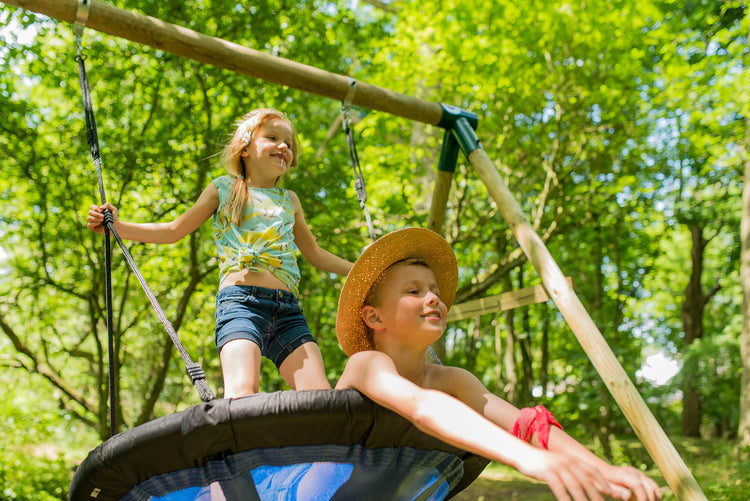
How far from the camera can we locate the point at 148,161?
5.24m

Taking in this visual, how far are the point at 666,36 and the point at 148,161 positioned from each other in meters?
5.99

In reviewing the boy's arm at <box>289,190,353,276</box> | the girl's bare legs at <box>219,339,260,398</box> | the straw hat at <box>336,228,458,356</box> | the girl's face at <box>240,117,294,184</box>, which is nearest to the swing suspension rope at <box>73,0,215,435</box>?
the girl's bare legs at <box>219,339,260,398</box>

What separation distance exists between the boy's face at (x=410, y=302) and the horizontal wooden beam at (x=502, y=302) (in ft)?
5.23

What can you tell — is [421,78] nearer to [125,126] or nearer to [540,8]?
[540,8]

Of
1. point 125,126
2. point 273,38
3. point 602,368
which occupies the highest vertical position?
point 273,38

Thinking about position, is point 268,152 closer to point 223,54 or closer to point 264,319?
point 264,319

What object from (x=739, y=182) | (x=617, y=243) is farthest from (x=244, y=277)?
(x=739, y=182)

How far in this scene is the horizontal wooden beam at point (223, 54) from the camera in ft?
9.33

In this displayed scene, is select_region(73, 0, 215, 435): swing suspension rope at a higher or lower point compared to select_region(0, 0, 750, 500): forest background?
lower

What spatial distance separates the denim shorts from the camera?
7.10ft

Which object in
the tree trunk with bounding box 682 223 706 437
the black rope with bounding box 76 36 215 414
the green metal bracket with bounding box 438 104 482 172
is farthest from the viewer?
the tree trunk with bounding box 682 223 706 437

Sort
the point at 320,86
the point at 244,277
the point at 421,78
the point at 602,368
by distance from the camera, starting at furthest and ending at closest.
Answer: the point at 421,78 → the point at 320,86 → the point at 602,368 → the point at 244,277

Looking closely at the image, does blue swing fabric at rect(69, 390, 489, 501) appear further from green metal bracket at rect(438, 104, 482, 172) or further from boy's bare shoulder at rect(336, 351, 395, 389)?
green metal bracket at rect(438, 104, 482, 172)

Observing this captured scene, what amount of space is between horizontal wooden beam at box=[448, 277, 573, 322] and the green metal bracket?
0.92 metres
